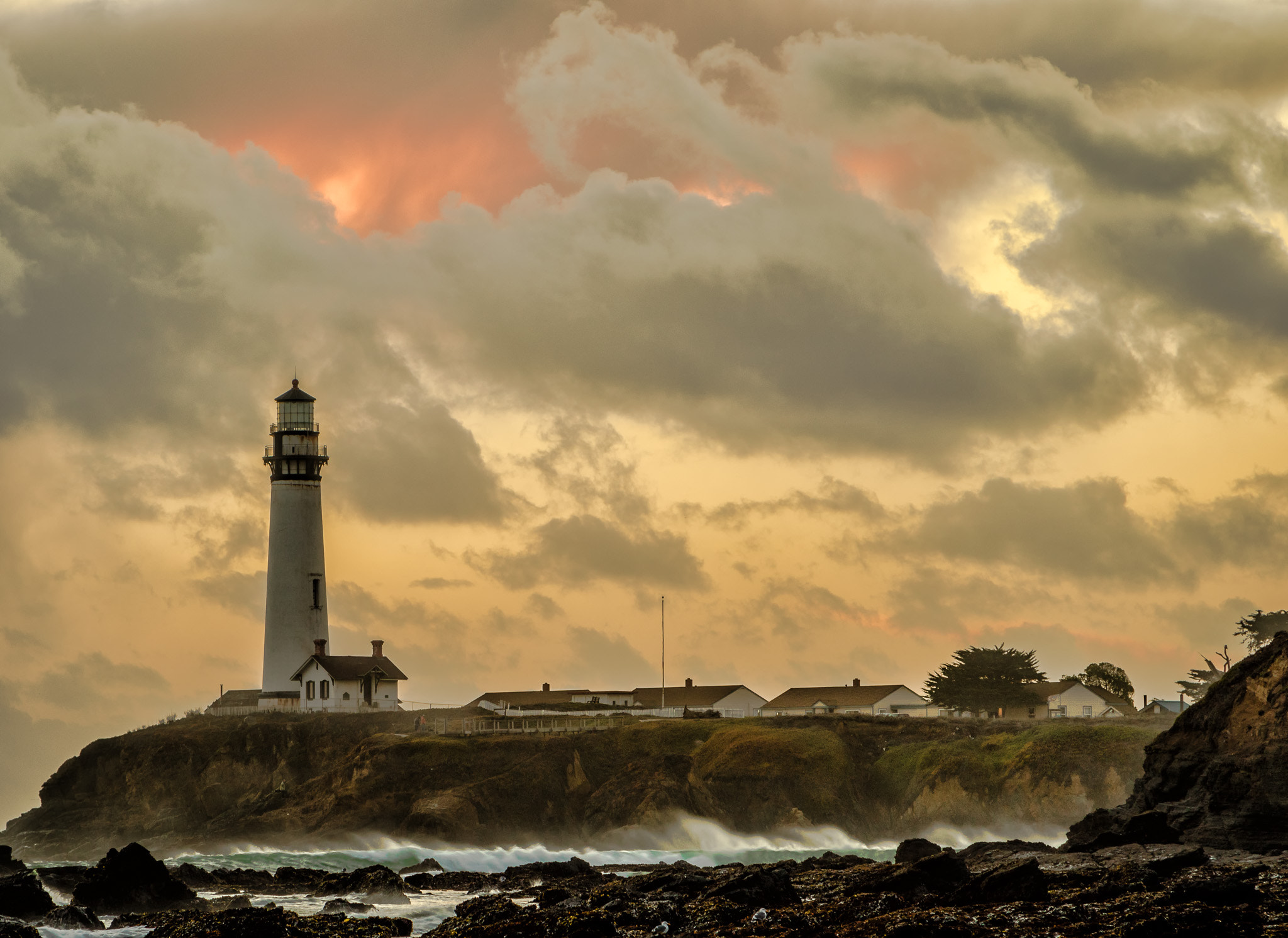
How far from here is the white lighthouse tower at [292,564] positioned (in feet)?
235

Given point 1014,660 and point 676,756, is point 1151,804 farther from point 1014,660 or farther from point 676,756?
point 1014,660

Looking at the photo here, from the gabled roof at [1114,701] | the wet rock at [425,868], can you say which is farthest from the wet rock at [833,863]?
the gabled roof at [1114,701]

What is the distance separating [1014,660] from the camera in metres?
78.4

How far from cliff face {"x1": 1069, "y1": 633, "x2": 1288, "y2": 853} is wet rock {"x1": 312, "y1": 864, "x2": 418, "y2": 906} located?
699 inches

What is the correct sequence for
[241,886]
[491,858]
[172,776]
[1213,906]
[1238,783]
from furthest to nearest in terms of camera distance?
[172,776], [491,858], [241,886], [1238,783], [1213,906]

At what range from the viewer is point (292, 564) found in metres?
71.5

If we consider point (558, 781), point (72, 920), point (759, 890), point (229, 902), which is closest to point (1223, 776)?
point (759, 890)

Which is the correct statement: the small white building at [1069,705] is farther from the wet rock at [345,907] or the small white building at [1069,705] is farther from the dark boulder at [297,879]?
the wet rock at [345,907]

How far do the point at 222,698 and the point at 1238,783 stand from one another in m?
59.5

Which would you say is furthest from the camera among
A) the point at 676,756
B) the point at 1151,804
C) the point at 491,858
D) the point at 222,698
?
the point at 222,698

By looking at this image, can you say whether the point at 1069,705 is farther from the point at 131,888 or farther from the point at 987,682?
the point at 131,888

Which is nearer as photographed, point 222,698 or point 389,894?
point 389,894

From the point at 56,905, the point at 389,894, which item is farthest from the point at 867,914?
the point at 56,905

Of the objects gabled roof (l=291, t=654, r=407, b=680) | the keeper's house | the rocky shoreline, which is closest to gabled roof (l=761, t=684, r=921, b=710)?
the keeper's house
